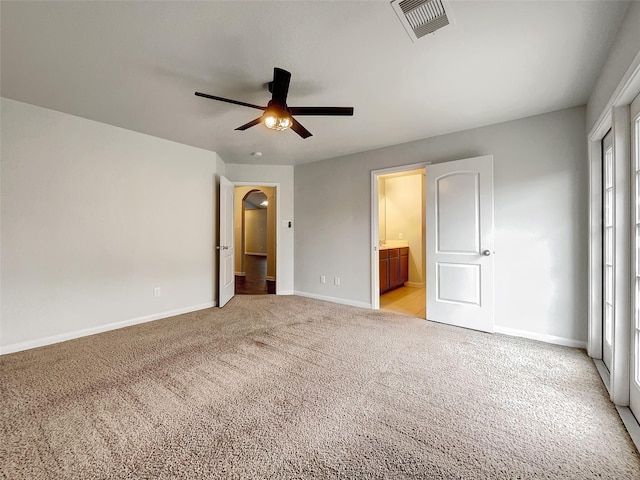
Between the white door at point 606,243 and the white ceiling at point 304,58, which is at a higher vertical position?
the white ceiling at point 304,58

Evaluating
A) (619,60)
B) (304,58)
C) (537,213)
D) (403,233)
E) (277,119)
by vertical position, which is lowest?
(403,233)

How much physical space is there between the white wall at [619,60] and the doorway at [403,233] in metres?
3.08

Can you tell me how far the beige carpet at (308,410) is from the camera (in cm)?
128

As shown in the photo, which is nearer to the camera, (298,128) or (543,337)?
(298,128)

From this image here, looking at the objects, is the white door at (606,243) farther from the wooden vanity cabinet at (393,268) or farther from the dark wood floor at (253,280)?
the dark wood floor at (253,280)

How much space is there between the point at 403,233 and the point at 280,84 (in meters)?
4.86

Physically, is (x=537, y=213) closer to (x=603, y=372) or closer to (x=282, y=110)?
(x=603, y=372)

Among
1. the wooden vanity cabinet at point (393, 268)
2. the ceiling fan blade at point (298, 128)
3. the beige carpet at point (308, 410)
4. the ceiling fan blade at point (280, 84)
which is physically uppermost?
the ceiling fan blade at point (280, 84)

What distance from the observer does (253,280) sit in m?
6.54

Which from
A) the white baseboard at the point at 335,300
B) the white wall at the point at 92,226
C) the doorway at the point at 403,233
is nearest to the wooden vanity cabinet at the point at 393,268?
the doorway at the point at 403,233

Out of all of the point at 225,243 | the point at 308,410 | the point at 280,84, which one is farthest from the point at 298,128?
the point at 225,243

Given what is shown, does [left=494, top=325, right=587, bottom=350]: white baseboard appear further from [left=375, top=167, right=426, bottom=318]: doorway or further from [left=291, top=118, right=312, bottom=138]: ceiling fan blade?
[left=291, top=118, right=312, bottom=138]: ceiling fan blade

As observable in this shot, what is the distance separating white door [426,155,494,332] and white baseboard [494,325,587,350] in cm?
15

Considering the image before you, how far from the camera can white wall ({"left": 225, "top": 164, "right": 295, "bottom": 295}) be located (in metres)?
4.85
